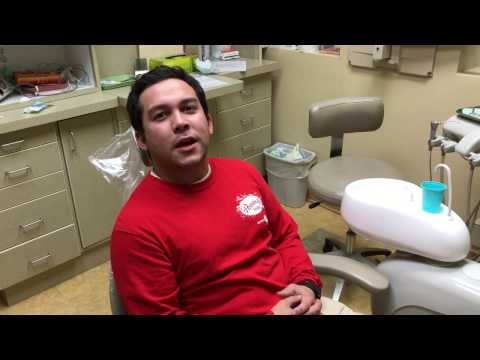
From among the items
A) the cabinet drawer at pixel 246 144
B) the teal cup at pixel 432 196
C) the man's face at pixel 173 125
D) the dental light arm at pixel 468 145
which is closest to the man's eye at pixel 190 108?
the man's face at pixel 173 125

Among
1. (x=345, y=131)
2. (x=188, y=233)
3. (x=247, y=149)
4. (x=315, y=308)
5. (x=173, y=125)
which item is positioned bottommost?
(x=247, y=149)

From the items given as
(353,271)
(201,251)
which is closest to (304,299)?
(353,271)

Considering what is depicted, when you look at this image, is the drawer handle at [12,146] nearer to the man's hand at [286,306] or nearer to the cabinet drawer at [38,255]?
the cabinet drawer at [38,255]

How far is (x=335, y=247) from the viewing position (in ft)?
8.32

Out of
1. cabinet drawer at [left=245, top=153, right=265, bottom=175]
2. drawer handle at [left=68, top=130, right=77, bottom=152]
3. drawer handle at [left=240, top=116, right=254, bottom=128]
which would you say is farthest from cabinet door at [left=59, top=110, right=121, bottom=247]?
cabinet drawer at [left=245, top=153, right=265, bottom=175]

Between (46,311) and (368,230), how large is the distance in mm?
1631

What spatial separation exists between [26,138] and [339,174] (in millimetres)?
1456

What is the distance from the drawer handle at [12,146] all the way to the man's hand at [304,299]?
4.58 ft

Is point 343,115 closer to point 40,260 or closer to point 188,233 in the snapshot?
point 188,233

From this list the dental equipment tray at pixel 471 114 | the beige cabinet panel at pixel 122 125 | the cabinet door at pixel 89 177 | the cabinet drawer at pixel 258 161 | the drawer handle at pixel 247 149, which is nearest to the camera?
the dental equipment tray at pixel 471 114

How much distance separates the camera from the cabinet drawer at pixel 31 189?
2035mm

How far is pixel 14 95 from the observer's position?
7.32 ft

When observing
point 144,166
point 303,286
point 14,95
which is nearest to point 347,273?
point 303,286
